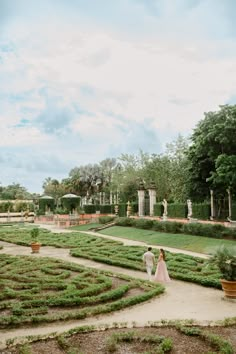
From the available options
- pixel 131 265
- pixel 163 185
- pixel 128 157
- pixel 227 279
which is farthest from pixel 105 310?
pixel 128 157

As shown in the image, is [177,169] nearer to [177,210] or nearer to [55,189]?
[177,210]

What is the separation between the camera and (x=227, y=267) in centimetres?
1052

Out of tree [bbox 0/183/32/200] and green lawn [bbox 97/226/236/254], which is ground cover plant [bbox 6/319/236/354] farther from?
tree [bbox 0/183/32/200]

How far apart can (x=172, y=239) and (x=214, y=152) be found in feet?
20.9

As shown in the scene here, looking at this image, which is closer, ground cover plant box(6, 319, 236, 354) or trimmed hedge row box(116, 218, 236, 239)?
ground cover plant box(6, 319, 236, 354)

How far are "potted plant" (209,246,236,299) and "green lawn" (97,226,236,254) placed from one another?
6.71m

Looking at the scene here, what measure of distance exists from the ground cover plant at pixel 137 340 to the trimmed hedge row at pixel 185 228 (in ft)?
47.1

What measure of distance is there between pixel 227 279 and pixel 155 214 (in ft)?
73.2

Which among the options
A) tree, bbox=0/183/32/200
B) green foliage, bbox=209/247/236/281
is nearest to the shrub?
green foliage, bbox=209/247/236/281

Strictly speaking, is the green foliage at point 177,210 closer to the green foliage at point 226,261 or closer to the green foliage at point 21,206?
the green foliage at point 226,261

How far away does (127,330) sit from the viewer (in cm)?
776

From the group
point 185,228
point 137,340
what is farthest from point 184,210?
point 137,340

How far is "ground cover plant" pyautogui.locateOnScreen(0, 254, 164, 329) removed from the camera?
28.4 ft

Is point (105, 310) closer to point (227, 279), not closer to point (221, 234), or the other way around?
point (227, 279)
